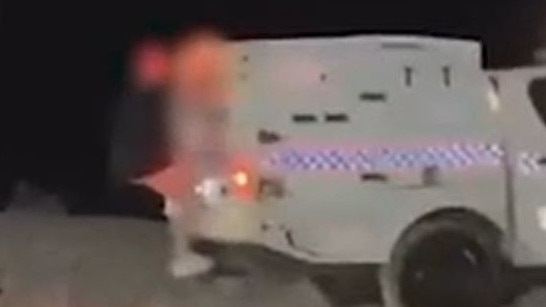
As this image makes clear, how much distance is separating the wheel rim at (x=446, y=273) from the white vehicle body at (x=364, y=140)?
104 mm


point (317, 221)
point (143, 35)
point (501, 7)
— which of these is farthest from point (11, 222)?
point (501, 7)

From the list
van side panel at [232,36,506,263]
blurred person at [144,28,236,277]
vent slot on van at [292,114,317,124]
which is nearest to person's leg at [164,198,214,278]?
blurred person at [144,28,236,277]

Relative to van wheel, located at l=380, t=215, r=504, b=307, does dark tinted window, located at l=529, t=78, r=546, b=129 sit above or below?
above

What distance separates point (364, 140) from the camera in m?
4.89

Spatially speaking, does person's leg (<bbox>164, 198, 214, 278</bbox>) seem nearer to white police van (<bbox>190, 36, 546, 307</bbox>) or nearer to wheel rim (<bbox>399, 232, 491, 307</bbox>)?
white police van (<bbox>190, 36, 546, 307</bbox>)

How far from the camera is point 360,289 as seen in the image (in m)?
5.14

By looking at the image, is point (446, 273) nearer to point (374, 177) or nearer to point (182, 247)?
point (374, 177)

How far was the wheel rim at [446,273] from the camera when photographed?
197 inches

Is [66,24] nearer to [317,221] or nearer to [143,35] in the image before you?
[143,35]

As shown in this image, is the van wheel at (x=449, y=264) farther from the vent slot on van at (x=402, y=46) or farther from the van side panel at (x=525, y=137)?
the vent slot on van at (x=402, y=46)

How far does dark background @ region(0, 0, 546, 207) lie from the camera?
5.18 m

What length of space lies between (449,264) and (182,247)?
0.89 meters

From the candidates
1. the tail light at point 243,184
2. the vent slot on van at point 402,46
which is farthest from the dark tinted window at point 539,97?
the tail light at point 243,184

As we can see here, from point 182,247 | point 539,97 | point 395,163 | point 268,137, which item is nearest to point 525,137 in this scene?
point 539,97
